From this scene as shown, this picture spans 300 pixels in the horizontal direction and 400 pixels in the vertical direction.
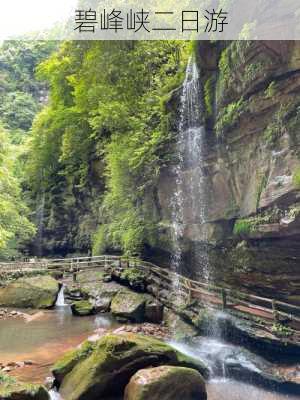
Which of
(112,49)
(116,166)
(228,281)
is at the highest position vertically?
(112,49)

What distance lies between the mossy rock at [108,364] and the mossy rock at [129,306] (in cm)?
502

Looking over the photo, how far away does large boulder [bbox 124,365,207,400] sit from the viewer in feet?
21.7

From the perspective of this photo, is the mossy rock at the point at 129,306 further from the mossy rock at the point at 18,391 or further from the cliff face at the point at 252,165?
A: the mossy rock at the point at 18,391

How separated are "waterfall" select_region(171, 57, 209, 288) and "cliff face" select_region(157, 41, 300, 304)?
23cm

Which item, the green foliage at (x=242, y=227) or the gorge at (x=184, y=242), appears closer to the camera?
the gorge at (x=184, y=242)

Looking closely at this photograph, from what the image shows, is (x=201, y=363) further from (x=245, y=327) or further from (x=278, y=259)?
(x=278, y=259)

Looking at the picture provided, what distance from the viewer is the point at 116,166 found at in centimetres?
1673

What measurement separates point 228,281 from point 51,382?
20.5ft

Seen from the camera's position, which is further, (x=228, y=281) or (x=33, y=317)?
(x=33, y=317)

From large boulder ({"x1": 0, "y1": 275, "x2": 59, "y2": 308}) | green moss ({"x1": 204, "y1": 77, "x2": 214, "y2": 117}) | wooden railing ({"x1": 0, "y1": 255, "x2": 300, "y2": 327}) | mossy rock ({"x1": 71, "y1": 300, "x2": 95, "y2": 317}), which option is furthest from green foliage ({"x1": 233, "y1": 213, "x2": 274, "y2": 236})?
large boulder ({"x1": 0, "y1": 275, "x2": 59, "y2": 308})

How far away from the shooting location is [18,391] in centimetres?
600

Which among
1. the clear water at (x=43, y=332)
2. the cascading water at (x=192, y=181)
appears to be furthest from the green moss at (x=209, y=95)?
the clear water at (x=43, y=332)

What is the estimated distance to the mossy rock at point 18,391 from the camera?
5.93 meters

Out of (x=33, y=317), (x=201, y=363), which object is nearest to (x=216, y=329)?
(x=201, y=363)
